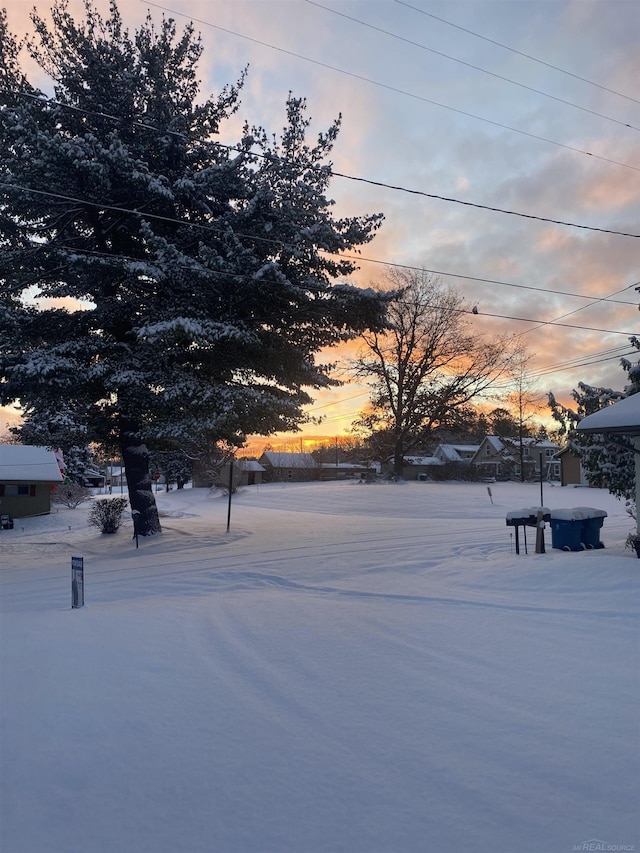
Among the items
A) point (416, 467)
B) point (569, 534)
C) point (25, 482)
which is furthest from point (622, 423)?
point (416, 467)

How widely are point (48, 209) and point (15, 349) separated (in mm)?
4011

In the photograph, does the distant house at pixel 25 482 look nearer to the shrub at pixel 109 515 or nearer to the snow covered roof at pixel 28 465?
the snow covered roof at pixel 28 465

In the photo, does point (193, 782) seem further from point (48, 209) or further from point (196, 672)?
point (48, 209)

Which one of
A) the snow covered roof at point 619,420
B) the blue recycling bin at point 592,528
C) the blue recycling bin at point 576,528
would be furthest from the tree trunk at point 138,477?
the snow covered roof at point 619,420

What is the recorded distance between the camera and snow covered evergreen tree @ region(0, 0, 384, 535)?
14.3 meters

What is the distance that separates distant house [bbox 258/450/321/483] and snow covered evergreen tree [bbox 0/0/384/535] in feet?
172

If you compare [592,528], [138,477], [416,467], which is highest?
[138,477]

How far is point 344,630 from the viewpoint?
270 inches

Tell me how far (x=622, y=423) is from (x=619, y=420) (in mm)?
170

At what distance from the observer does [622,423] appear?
11148mm

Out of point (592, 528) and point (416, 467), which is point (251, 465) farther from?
point (592, 528)

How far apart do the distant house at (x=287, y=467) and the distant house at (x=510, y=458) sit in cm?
2039

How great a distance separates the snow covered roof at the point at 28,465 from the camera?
1099 inches

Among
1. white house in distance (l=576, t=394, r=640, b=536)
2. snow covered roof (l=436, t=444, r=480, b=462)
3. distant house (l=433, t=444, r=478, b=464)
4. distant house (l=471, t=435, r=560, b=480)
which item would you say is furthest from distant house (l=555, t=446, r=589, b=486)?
white house in distance (l=576, t=394, r=640, b=536)
